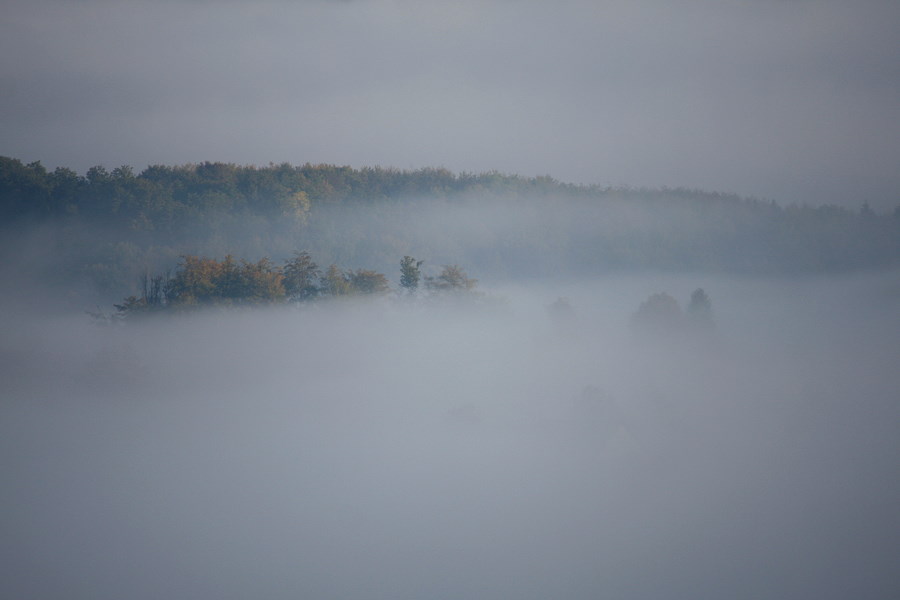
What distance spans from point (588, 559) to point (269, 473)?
1797cm

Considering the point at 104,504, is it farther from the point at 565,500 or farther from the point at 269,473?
the point at 565,500

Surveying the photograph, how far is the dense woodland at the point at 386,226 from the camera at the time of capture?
50.6 meters

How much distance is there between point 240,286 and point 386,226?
79.2ft

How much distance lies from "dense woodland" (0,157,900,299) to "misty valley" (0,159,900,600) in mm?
311

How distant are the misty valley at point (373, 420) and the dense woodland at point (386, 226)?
311 mm

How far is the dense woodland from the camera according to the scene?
166 ft

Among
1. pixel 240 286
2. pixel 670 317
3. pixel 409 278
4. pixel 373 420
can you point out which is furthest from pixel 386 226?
pixel 670 317

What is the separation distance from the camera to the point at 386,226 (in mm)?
63781

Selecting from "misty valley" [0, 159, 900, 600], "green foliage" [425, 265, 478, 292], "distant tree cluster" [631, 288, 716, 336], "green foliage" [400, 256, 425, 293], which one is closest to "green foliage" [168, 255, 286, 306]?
"misty valley" [0, 159, 900, 600]

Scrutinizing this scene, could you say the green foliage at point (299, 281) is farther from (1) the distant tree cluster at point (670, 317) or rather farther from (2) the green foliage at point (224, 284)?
(1) the distant tree cluster at point (670, 317)

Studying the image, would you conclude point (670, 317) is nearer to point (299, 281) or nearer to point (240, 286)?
point (299, 281)

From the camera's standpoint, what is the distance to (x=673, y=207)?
294 ft

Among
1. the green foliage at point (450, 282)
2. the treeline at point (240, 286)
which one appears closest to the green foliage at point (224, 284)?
the treeline at point (240, 286)

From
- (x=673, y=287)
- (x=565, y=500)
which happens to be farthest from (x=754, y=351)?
(x=565, y=500)
